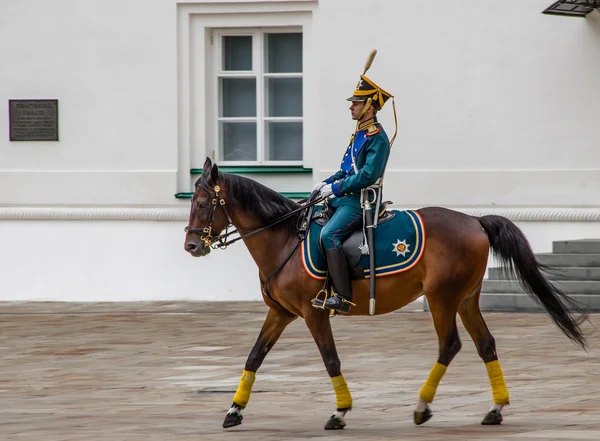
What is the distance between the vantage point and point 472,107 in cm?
1636

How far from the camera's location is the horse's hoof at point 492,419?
790 centimetres

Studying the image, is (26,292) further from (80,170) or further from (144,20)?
(144,20)

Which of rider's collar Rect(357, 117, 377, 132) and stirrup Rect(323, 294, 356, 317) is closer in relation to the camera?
stirrup Rect(323, 294, 356, 317)

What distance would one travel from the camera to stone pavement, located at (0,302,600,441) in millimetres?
7867

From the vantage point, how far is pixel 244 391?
8.16 metres

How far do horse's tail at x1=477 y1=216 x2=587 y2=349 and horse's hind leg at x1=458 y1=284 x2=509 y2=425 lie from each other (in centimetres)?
31

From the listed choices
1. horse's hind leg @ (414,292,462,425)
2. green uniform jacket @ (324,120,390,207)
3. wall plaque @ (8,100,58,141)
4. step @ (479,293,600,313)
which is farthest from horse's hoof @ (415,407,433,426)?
wall plaque @ (8,100,58,141)

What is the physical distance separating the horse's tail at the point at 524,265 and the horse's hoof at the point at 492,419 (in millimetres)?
892

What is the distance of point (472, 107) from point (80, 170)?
5.53 meters

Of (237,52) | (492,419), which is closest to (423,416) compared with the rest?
(492,419)

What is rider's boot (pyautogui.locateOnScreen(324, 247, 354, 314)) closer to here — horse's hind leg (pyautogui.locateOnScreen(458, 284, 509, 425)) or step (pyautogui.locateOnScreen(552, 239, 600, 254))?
horse's hind leg (pyautogui.locateOnScreen(458, 284, 509, 425))

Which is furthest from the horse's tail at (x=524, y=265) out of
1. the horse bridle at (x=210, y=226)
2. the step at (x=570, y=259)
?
the step at (x=570, y=259)

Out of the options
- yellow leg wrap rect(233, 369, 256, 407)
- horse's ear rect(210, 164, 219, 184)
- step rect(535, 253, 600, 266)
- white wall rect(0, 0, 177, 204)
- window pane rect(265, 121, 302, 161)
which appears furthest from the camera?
window pane rect(265, 121, 302, 161)

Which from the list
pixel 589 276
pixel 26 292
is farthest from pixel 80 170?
pixel 589 276
